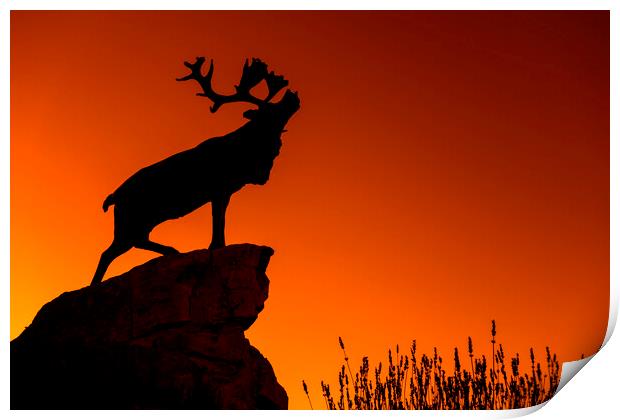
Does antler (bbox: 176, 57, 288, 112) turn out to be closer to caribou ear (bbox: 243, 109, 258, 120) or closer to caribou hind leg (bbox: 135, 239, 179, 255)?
caribou ear (bbox: 243, 109, 258, 120)

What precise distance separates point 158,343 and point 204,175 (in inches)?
48.4

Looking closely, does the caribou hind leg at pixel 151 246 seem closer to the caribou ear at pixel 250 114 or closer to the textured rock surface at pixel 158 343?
the textured rock surface at pixel 158 343

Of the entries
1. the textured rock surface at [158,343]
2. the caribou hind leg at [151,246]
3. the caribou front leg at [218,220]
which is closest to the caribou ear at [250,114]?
the caribou front leg at [218,220]

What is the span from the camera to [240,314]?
683 centimetres

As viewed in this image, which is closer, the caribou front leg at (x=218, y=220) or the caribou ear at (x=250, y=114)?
the caribou front leg at (x=218, y=220)

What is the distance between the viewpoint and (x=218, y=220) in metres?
7.11

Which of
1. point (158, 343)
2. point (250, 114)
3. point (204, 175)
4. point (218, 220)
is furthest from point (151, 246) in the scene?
point (250, 114)

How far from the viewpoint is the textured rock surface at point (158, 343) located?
21.4 ft

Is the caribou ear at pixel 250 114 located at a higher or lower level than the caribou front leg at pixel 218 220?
higher

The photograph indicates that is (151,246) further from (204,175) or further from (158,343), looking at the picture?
(158,343)

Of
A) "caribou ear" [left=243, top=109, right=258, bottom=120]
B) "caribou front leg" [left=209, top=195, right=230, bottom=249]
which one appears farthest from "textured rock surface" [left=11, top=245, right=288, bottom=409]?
"caribou ear" [left=243, top=109, right=258, bottom=120]

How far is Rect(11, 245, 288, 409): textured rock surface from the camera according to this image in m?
6.53

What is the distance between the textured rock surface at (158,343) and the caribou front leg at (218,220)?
140 millimetres
